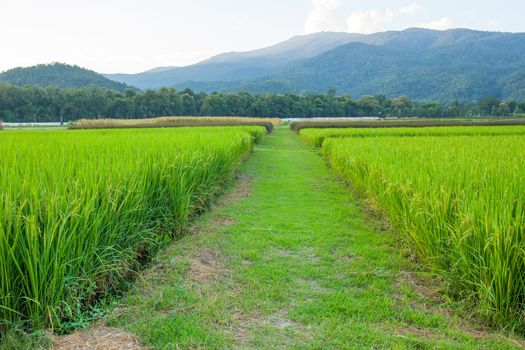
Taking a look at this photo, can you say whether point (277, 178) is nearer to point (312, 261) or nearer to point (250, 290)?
point (312, 261)

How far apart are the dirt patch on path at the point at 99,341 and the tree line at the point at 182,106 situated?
79.7 metres

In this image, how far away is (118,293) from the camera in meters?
3.54

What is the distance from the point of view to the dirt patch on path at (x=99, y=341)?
2.51 meters

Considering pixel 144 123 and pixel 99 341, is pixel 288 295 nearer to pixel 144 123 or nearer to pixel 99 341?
pixel 99 341

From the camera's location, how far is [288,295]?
3.68 m

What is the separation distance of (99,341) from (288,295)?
5.63 feet

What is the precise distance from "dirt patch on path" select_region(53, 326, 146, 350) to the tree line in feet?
261

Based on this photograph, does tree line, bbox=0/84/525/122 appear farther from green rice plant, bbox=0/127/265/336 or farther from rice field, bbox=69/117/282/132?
green rice plant, bbox=0/127/265/336

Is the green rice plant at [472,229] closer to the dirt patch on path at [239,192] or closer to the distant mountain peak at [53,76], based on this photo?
the dirt patch on path at [239,192]

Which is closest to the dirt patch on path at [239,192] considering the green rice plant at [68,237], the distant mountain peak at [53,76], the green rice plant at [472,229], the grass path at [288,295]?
the grass path at [288,295]

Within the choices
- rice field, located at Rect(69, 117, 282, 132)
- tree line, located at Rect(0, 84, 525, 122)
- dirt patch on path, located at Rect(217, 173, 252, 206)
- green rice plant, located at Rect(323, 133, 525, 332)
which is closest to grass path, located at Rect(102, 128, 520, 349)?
green rice plant, located at Rect(323, 133, 525, 332)

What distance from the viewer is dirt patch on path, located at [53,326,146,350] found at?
2.51 metres

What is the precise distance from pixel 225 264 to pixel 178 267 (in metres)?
0.57


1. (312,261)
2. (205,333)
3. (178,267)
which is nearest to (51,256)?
(205,333)
